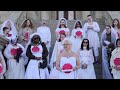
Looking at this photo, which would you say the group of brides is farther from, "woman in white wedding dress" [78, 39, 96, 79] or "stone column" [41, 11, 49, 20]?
"stone column" [41, 11, 49, 20]

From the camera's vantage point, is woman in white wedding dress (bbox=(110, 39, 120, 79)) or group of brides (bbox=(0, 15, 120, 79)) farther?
woman in white wedding dress (bbox=(110, 39, 120, 79))

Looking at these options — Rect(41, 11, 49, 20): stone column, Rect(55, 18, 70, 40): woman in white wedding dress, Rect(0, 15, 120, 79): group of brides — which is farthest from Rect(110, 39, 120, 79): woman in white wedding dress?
Rect(41, 11, 49, 20): stone column

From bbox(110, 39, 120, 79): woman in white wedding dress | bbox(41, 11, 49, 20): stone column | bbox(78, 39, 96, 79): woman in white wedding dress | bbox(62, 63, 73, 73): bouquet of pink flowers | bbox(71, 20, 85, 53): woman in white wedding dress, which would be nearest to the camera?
bbox(62, 63, 73, 73): bouquet of pink flowers

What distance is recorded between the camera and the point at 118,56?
12727 mm

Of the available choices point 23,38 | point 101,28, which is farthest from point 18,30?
point 101,28

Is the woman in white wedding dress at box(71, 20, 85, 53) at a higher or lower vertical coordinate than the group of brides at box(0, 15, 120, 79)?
higher

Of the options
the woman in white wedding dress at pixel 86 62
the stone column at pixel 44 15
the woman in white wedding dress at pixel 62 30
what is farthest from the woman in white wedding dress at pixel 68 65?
the stone column at pixel 44 15

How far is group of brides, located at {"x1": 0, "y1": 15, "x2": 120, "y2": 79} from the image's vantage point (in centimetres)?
1234

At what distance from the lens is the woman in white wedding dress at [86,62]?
12.8 meters

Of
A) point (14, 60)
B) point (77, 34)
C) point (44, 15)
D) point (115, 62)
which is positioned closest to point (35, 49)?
point (14, 60)

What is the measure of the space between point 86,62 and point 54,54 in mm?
877

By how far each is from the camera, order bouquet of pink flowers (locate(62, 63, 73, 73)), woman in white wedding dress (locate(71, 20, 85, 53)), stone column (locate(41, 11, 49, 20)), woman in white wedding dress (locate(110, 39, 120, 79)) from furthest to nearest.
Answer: stone column (locate(41, 11, 49, 20)) → woman in white wedding dress (locate(71, 20, 85, 53)) → woman in white wedding dress (locate(110, 39, 120, 79)) → bouquet of pink flowers (locate(62, 63, 73, 73))
